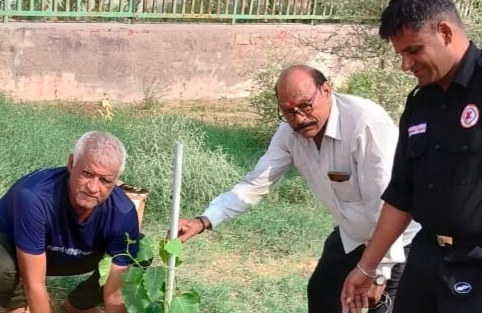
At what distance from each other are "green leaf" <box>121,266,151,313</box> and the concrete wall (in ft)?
17.2

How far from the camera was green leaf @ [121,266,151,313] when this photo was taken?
129 inches

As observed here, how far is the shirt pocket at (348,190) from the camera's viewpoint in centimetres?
336

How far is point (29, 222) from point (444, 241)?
5.59 ft

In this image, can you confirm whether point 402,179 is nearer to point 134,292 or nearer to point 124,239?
point 134,292

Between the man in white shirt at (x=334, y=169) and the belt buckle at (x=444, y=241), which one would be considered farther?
the man in white shirt at (x=334, y=169)

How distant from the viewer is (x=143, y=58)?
898cm

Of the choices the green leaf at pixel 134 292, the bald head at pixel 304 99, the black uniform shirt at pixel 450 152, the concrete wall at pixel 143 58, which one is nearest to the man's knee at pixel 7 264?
the green leaf at pixel 134 292

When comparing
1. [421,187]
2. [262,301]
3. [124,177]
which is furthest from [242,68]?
[421,187]

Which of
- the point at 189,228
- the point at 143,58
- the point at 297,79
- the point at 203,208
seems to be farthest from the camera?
the point at 143,58

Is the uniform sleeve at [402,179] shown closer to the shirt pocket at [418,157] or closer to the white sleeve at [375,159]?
the shirt pocket at [418,157]

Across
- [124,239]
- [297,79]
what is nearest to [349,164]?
[297,79]

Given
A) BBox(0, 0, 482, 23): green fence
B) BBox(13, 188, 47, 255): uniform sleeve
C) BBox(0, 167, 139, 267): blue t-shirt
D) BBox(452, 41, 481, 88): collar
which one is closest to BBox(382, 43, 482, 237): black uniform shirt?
BBox(452, 41, 481, 88): collar

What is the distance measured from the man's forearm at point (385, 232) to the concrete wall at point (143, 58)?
5426 millimetres

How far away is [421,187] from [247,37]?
725 cm
